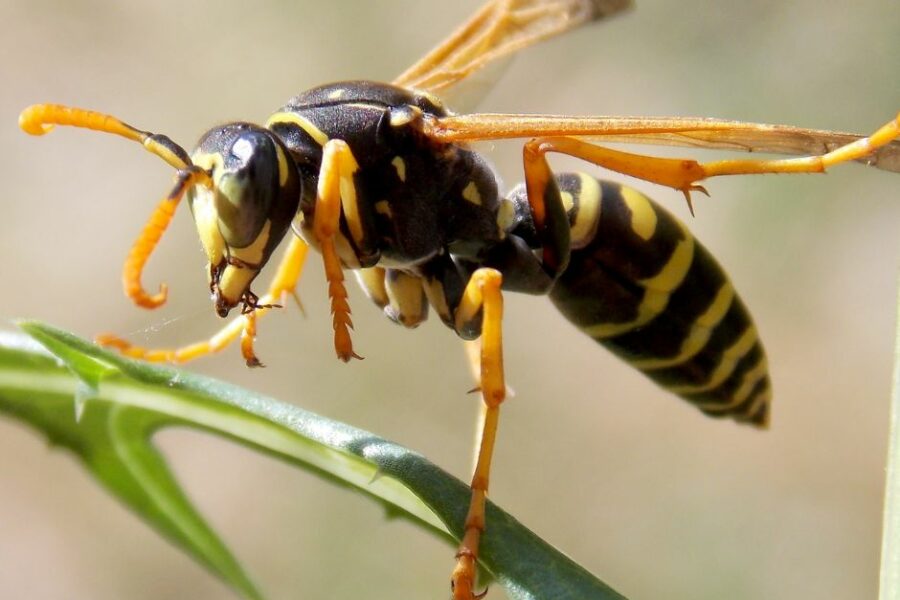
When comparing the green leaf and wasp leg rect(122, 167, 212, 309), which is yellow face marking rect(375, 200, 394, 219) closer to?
wasp leg rect(122, 167, 212, 309)

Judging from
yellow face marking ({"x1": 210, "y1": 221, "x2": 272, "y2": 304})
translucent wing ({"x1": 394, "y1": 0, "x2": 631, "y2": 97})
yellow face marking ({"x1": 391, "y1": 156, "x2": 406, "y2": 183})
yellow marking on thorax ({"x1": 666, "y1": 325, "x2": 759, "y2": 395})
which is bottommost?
yellow face marking ({"x1": 210, "y1": 221, "x2": 272, "y2": 304})

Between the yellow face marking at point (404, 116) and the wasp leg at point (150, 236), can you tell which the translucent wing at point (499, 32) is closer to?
the yellow face marking at point (404, 116)

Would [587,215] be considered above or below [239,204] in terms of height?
above

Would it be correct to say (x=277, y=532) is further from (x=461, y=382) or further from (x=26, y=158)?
(x=26, y=158)

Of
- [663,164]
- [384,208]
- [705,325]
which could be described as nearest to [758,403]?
[705,325]

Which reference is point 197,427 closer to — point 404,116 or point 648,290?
point 404,116

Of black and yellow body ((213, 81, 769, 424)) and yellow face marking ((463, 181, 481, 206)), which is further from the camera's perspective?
yellow face marking ((463, 181, 481, 206))

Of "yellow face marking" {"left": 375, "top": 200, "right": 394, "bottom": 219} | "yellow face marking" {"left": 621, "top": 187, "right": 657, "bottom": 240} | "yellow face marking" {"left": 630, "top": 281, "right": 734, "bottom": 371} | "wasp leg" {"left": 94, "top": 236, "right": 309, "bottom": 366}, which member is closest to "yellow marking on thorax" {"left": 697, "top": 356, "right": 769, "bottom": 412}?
"yellow face marking" {"left": 630, "top": 281, "right": 734, "bottom": 371}

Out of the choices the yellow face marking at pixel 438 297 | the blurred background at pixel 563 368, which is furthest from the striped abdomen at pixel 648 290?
the blurred background at pixel 563 368
